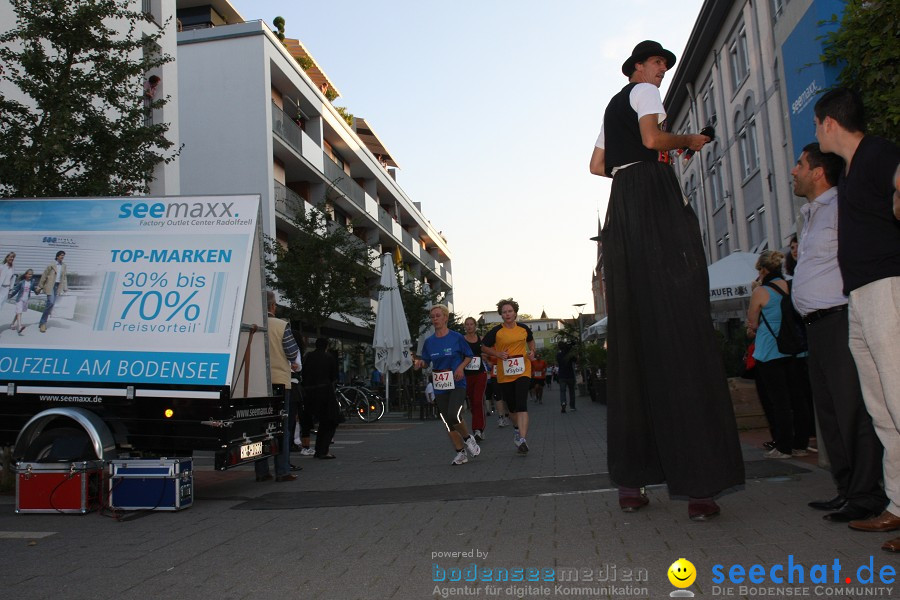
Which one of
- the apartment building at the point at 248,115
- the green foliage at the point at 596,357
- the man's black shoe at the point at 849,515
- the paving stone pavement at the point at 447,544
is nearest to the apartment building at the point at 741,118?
the green foliage at the point at 596,357

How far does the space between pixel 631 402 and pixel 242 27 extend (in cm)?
2959

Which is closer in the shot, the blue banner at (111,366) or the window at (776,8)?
the blue banner at (111,366)

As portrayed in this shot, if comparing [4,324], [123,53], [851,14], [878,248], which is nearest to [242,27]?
[123,53]

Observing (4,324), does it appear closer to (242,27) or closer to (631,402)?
(631,402)

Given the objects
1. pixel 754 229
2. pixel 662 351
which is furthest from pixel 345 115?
pixel 662 351

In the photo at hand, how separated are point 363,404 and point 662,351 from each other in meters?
16.9

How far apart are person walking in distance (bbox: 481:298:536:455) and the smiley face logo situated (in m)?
6.67

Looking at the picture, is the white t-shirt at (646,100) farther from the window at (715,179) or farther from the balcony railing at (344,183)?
the window at (715,179)

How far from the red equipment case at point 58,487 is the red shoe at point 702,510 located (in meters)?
4.78

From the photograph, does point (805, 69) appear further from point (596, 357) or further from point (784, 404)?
point (596, 357)

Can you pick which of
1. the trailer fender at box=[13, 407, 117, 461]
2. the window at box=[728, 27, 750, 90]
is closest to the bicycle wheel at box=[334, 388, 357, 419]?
the trailer fender at box=[13, 407, 117, 461]

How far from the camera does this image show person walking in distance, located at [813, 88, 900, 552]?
12.5 feet

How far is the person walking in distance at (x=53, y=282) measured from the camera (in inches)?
308

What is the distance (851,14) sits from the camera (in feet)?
19.6
